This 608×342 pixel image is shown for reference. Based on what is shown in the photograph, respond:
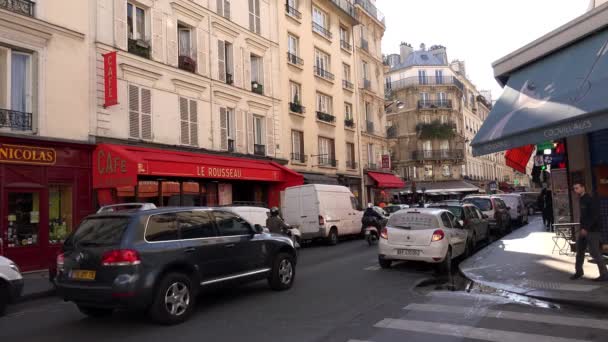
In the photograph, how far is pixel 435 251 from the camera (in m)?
10.2

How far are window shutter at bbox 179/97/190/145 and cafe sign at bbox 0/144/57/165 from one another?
5.50 metres

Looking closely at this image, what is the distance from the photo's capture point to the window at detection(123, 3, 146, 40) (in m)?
17.3

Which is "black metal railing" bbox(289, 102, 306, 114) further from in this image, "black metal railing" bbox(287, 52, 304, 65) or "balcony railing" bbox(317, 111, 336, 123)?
"black metal railing" bbox(287, 52, 304, 65)

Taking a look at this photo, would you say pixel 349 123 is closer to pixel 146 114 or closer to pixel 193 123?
pixel 193 123

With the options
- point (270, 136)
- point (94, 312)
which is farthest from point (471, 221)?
point (270, 136)

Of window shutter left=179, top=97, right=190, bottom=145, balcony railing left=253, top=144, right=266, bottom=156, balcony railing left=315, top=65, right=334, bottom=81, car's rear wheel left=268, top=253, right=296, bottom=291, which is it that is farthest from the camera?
balcony railing left=315, top=65, right=334, bottom=81

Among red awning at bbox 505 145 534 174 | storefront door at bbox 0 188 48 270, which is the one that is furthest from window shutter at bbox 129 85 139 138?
red awning at bbox 505 145 534 174

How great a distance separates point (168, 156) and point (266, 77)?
884 cm

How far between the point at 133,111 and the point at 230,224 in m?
10.4

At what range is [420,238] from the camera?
10445 millimetres

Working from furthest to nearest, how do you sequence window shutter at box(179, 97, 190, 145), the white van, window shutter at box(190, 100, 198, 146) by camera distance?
1. window shutter at box(190, 100, 198, 146)
2. window shutter at box(179, 97, 190, 145)
3. the white van

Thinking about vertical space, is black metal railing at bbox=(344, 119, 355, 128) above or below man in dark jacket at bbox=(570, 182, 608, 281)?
above

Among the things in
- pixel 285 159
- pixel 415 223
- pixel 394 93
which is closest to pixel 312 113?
pixel 285 159

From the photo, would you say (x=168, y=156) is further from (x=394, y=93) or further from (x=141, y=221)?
(x=394, y=93)
